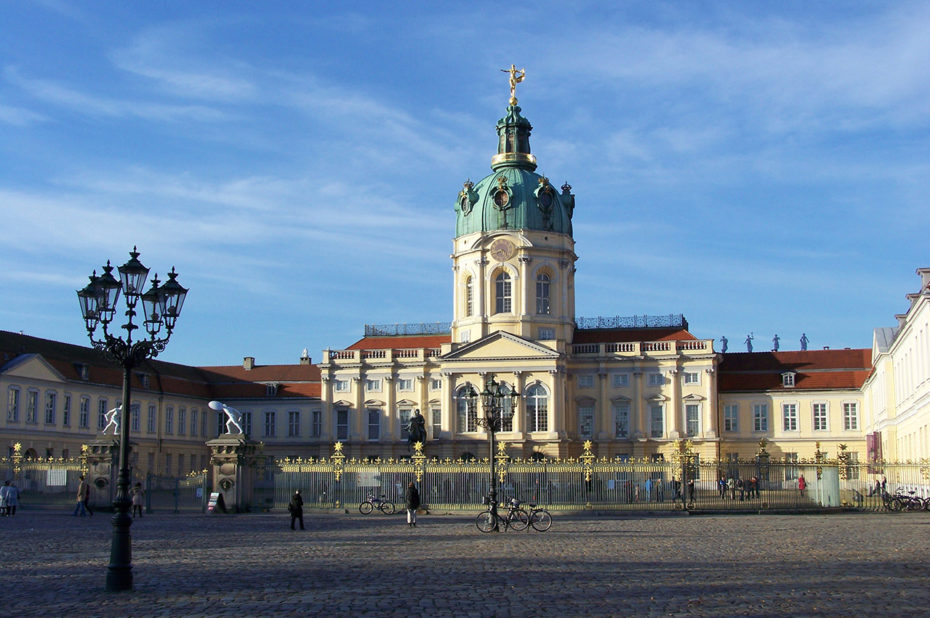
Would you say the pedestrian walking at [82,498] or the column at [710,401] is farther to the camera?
the column at [710,401]

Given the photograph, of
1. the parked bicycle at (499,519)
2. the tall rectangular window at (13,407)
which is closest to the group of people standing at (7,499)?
the parked bicycle at (499,519)

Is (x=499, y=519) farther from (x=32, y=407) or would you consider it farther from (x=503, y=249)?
(x=503, y=249)

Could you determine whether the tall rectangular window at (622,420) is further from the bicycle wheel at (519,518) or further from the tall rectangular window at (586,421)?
the bicycle wheel at (519,518)

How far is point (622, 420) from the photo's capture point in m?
80.2

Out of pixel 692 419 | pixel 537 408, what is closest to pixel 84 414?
pixel 537 408

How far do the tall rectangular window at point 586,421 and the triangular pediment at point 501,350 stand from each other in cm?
556

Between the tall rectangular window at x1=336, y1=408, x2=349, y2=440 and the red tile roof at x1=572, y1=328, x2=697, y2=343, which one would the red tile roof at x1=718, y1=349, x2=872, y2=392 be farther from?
the tall rectangular window at x1=336, y1=408, x2=349, y2=440

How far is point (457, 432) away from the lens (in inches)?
3130

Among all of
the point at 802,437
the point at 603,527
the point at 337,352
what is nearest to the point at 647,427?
the point at 802,437

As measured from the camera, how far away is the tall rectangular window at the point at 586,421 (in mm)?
80625

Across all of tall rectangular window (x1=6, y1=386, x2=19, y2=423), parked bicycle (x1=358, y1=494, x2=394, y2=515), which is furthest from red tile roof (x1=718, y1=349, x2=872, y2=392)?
tall rectangular window (x1=6, y1=386, x2=19, y2=423)

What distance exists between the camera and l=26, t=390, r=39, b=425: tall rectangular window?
6994cm

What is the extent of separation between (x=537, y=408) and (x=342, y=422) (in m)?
15.3

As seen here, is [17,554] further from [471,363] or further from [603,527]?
[471,363]
